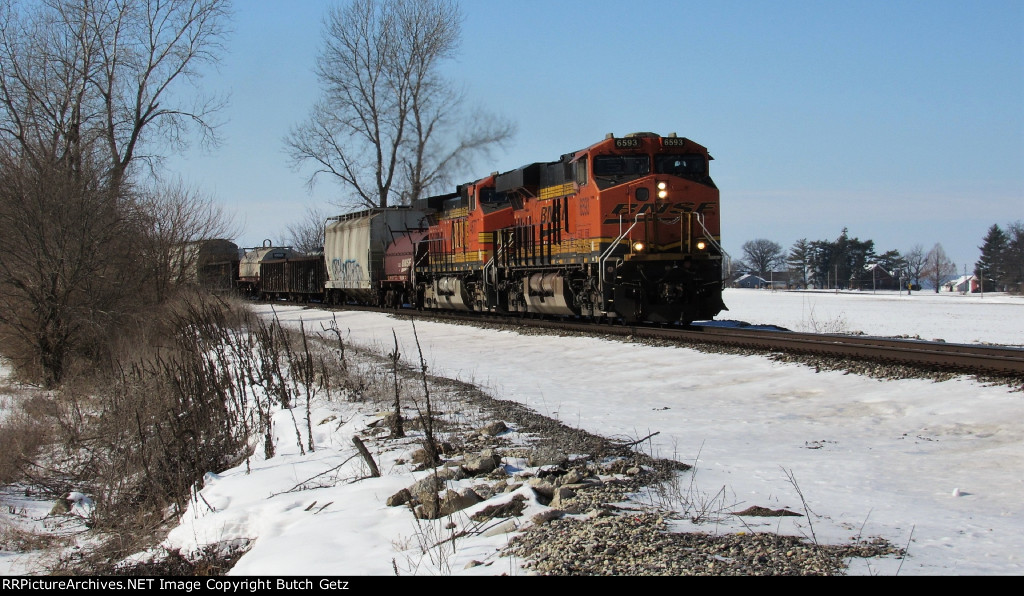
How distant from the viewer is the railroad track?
8.88m

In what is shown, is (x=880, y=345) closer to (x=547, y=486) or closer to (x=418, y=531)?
(x=547, y=486)

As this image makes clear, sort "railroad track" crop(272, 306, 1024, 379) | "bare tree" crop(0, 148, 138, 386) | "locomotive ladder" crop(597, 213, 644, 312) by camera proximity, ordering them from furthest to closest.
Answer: "bare tree" crop(0, 148, 138, 386) < "locomotive ladder" crop(597, 213, 644, 312) < "railroad track" crop(272, 306, 1024, 379)

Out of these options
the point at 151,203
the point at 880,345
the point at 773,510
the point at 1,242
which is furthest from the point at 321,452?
the point at 151,203

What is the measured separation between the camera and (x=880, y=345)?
11469mm

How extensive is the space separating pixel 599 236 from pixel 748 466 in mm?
9700

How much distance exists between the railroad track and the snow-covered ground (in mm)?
615

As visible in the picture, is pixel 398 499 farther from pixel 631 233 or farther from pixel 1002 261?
pixel 1002 261

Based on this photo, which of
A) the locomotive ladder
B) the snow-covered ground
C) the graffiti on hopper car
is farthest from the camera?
the graffiti on hopper car

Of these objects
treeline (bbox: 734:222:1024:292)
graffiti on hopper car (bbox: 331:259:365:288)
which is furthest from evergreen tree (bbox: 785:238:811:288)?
graffiti on hopper car (bbox: 331:259:365:288)

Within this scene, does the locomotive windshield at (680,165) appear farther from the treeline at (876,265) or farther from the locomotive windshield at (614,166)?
the treeline at (876,265)

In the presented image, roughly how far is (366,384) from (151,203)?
636 inches

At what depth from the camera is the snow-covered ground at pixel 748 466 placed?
4.23 metres

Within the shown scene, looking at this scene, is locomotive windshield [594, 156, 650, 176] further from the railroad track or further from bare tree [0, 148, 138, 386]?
bare tree [0, 148, 138, 386]

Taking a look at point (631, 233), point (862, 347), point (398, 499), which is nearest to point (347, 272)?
point (631, 233)
